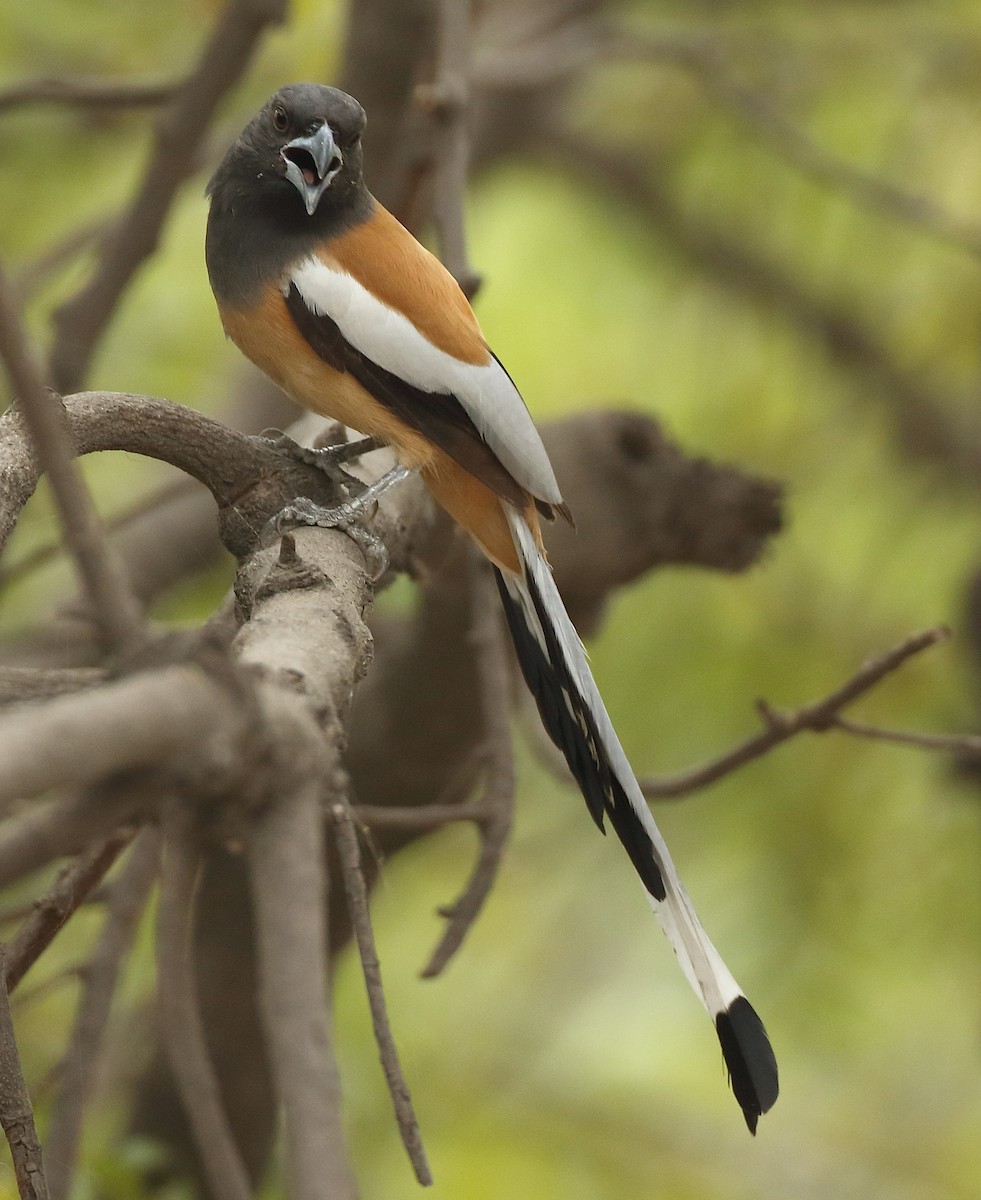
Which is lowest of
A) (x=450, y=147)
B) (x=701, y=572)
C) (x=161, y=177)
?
(x=701, y=572)

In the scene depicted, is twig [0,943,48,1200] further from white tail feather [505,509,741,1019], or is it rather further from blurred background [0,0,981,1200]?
blurred background [0,0,981,1200]

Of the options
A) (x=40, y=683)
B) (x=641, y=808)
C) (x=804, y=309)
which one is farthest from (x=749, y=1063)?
(x=804, y=309)

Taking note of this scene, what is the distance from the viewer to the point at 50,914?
190cm

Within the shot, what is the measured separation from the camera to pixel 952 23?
582 centimetres

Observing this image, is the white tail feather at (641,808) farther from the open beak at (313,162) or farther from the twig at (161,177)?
the twig at (161,177)

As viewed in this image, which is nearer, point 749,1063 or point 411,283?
point 749,1063

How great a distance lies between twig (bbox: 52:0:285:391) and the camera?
3525 mm

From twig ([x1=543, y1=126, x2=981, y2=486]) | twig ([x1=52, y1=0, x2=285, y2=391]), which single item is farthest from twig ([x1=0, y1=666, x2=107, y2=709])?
twig ([x1=543, y1=126, x2=981, y2=486])

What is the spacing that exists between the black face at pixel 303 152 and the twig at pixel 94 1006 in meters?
1.09

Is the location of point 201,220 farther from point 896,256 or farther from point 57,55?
point 896,256

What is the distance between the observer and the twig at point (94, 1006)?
2.27 m

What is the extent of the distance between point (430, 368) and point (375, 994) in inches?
47.0

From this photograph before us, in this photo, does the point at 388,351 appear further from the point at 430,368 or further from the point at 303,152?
the point at 303,152

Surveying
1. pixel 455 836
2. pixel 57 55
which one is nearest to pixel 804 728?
pixel 455 836
